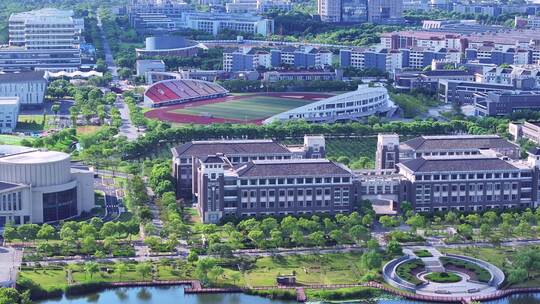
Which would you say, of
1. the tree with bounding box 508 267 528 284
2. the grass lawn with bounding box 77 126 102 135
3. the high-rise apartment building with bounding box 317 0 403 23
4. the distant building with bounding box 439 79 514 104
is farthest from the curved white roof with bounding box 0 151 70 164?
the high-rise apartment building with bounding box 317 0 403 23

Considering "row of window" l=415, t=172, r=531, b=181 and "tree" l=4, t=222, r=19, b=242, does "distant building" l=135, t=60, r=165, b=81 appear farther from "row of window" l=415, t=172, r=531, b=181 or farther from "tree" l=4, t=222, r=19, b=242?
"tree" l=4, t=222, r=19, b=242

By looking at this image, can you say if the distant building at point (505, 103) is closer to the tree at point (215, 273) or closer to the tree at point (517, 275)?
the tree at point (517, 275)

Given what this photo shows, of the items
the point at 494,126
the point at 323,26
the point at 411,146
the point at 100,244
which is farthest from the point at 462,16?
the point at 100,244

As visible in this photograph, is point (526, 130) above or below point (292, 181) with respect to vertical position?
above

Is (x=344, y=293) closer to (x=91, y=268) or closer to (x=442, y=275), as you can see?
(x=442, y=275)

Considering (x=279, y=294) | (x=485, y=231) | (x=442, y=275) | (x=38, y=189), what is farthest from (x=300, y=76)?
(x=279, y=294)

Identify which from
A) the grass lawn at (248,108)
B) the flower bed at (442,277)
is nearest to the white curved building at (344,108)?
the grass lawn at (248,108)

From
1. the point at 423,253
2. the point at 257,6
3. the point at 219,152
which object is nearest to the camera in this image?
the point at 423,253
